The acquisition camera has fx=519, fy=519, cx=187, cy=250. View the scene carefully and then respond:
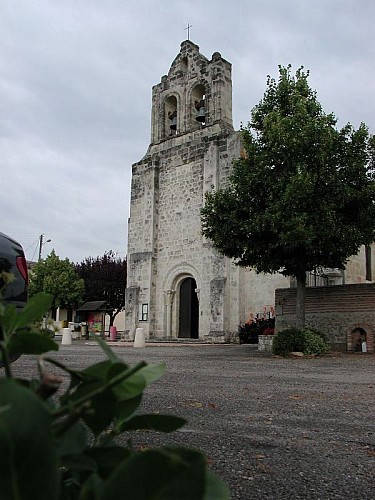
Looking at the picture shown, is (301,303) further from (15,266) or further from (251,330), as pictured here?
(15,266)

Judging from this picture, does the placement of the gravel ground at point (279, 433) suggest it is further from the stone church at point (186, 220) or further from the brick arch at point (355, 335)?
the stone church at point (186, 220)

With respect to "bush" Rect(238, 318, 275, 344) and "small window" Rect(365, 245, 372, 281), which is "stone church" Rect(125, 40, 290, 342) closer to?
"bush" Rect(238, 318, 275, 344)

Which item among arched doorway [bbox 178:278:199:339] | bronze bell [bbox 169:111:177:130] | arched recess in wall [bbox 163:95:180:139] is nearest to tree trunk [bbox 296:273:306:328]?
arched doorway [bbox 178:278:199:339]

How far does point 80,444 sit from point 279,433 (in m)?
3.16

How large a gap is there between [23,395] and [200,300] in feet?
77.7

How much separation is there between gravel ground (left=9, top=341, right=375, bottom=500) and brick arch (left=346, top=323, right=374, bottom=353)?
827 cm

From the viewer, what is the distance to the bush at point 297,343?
13180 mm

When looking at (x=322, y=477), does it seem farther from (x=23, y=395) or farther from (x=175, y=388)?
(x=175, y=388)

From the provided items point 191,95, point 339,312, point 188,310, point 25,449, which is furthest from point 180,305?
point 25,449

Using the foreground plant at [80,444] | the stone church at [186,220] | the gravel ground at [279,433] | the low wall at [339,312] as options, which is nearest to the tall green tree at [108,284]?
the stone church at [186,220]

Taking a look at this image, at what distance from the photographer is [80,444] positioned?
688 millimetres

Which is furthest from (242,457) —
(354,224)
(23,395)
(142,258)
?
(142,258)

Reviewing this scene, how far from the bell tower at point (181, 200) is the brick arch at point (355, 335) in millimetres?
8013

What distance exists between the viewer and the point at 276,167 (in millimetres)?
14461
